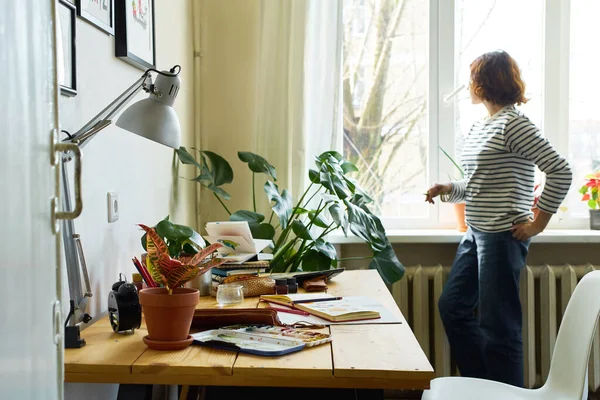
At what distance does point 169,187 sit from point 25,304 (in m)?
1.79

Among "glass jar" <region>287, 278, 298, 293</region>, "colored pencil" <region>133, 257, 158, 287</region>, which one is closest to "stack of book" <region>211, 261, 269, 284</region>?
"glass jar" <region>287, 278, 298, 293</region>

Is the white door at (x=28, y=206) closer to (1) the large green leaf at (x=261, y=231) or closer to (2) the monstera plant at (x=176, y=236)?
(2) the monstera plant at (x=176, y=236)

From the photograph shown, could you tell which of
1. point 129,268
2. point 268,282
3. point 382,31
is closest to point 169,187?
point 129,268

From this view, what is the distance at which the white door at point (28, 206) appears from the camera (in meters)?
0.71

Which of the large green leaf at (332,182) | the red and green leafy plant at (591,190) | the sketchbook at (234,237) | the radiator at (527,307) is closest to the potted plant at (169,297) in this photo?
the sketchbook at (234,237)

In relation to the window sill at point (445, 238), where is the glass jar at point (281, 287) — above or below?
below

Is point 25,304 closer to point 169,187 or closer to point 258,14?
point 169,187

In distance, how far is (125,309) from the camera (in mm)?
1479

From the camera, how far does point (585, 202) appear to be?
3238mm

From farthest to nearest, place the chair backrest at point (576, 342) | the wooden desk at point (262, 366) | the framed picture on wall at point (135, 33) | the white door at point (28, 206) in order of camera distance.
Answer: the framed picture on wall at point (135, 33) < the chair backrest at point (576, 342) < the wooden desk at point (262, 366) < the white door at point (28, 206)

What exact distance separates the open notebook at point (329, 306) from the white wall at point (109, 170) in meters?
0.45

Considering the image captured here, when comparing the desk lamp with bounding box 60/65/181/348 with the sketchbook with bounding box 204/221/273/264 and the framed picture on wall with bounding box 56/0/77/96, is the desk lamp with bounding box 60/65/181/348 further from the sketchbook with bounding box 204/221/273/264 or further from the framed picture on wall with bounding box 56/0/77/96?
the sketchbook with bounding box 204/221/273/264

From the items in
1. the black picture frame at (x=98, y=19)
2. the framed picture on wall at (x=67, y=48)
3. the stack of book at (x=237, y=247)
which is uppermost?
the black picture frame at (x=98, y=19)

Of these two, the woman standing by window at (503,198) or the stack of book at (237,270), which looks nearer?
the stack of book at (237,270)
